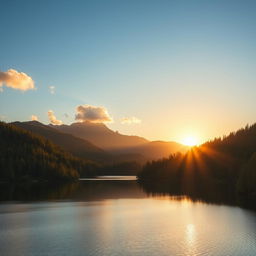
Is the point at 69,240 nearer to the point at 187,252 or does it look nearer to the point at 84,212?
the point at 187,252

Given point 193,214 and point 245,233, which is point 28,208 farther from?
point 245,233

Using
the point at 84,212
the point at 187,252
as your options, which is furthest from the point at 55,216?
the point at 187,252

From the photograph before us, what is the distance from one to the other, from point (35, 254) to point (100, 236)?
45.5 feet

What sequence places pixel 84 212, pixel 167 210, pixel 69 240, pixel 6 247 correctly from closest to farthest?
1. pixel 6 247
2. pixel 69 240
3. pixel 84 212
4. pixel 167 210

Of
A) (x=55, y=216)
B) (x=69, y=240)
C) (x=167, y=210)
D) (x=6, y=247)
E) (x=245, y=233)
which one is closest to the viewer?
(x=6, y=247)

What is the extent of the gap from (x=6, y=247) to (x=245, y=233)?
36546mm

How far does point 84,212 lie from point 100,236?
1173 inches

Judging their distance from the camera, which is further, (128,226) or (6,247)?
(128,226)

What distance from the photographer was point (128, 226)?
2677 inches

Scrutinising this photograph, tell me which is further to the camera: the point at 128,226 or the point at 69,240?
the point at 128,226

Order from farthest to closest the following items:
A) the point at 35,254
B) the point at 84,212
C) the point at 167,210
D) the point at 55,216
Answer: the point at 167,210
the point at 84,212
the point at 55,216
the point at 35,254

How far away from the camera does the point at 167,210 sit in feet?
307

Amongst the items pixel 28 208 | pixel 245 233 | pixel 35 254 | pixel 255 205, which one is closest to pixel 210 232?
pixel 245 233

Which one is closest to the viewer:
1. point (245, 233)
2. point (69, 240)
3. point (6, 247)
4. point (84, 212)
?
point (6, 247)
